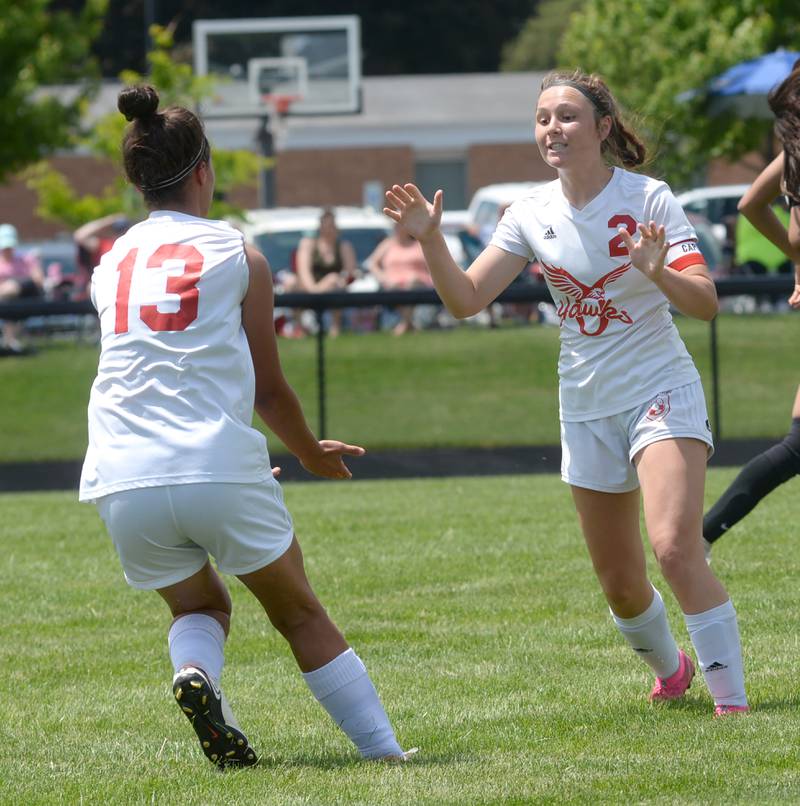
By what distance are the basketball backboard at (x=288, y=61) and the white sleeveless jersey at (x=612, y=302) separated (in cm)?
2939

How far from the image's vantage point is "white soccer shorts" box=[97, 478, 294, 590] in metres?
4.13

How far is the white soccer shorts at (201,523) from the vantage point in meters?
4.13

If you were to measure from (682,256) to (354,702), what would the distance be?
1653 millimetres

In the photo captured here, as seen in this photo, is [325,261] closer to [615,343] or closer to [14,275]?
[14,275]

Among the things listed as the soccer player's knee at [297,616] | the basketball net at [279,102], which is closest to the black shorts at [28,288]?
the basketball net at [279,102]

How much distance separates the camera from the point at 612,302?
5.02 m

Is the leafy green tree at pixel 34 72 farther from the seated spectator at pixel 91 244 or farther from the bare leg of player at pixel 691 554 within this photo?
the bare leg of player at pixel 691 554

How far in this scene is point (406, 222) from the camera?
4.86 metres

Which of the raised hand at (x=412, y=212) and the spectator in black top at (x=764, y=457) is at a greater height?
the raised hand at (x=412, y=212)

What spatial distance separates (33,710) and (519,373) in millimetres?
11093

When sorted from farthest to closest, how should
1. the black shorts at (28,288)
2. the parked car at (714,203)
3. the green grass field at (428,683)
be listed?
1. the parked car at (714,203)
2. the black shorts at (28,288)
3. the green grass field at (428,683)

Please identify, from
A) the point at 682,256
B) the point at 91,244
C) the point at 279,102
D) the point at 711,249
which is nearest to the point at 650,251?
the point at 682,256

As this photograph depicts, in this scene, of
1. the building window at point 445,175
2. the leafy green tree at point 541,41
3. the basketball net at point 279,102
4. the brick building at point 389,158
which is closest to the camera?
the basketball net at point 279,102

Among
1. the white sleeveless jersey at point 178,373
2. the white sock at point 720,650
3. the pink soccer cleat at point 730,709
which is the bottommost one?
the pink soccer cleat at point 730,709
